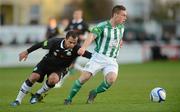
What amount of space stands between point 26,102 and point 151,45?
89.3 ft

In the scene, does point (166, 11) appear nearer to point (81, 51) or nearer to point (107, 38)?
point (107, 38)

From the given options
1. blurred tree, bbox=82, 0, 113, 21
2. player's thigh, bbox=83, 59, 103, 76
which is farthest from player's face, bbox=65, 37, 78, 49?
blurred tree, bbox=82, 0, 113, 21

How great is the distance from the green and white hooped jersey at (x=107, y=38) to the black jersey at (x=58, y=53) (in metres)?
0.34

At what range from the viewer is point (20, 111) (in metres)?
13.4

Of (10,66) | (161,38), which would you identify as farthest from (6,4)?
(10,66)

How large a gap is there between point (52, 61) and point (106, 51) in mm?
1201

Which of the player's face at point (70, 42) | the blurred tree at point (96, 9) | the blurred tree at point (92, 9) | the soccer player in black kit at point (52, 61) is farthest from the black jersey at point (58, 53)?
the blurred tree at point (96, 9)

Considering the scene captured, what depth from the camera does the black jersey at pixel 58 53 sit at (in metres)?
14.7

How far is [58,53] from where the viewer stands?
1478cm

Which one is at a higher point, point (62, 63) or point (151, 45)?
point (62, 63)

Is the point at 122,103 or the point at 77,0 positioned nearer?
the point at 122,103

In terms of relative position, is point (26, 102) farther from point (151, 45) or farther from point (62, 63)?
point (151, 45)

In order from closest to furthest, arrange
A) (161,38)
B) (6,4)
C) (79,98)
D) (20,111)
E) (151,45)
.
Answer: (20,111), (79,98), (151,45), (161,38), (6,4)

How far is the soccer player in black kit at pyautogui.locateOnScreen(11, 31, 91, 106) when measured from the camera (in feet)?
48.0
